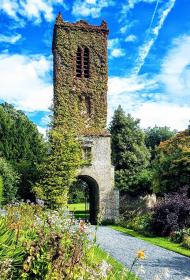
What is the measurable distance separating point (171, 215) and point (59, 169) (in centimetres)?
987

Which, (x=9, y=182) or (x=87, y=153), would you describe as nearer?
(x=9, y=182)

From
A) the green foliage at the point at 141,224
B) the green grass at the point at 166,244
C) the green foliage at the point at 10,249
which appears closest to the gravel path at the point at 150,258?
the green grass at the point at 166,244

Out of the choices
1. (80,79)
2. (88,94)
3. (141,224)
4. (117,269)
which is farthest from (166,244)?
(80,79)

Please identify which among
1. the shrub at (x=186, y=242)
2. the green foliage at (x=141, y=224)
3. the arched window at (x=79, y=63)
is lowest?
the shrub at (x=186, y=242)

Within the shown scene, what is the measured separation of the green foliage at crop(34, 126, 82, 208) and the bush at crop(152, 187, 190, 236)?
820 cm

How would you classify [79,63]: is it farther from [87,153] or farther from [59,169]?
[59,169]

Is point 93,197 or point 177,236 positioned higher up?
point 93,197

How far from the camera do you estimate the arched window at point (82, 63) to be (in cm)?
2906

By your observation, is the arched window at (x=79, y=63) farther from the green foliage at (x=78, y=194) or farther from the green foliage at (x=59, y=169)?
the green foliage at (x=78, y=194)

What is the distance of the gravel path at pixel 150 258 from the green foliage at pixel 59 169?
359 inches

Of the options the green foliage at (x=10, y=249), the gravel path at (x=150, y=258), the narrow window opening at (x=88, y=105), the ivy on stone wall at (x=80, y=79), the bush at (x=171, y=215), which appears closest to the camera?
the green foliage at (x=10, y=249)

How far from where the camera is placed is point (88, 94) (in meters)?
28.8

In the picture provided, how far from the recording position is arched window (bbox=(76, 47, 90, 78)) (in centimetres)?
2906

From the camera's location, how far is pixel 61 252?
14.8 ft
